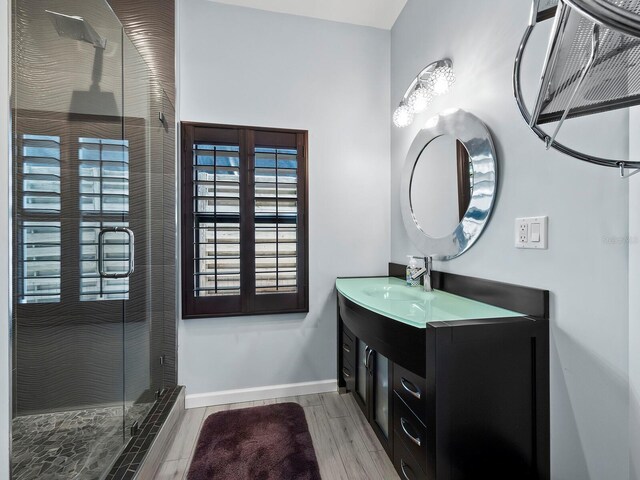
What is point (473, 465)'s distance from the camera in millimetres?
953

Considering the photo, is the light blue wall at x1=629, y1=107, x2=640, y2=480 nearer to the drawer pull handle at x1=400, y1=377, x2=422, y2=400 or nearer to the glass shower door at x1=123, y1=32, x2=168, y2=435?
the drawer pull handle at x1=400, y1=377, x2=422, y2=400

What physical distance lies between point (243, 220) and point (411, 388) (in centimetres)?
140

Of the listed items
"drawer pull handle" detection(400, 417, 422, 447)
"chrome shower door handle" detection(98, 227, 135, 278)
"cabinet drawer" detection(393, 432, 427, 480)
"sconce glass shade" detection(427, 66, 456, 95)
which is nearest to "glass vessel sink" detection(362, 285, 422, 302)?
"drawer pull handle" detection(400, 417, 422, 447)

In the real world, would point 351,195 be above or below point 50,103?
below

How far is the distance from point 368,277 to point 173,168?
1.55 m

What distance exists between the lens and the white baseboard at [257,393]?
75.9 inches

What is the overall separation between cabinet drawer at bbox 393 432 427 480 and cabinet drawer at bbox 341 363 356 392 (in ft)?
1.81

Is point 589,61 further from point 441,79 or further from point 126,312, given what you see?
point 126,312

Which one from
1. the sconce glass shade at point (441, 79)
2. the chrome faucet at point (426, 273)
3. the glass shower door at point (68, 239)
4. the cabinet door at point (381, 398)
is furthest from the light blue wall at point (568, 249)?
the glass shower door at point (68, 239)

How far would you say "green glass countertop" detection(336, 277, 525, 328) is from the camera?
1.05 metres

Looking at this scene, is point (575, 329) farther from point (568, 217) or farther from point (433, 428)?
point (433, 428)

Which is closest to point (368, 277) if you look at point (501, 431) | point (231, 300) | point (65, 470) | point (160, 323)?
point (231, 300)

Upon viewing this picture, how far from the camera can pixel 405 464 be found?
1.17 metres

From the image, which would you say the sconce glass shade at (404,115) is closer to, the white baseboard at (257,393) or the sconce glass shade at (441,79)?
the sconce glass shade at (441,79)
